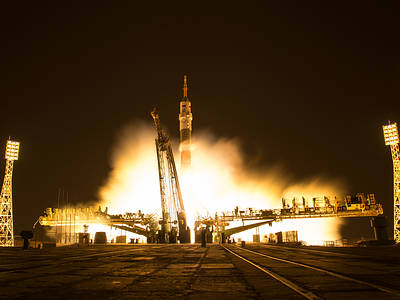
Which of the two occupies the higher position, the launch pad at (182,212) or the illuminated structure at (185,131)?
the illuminated structure at (185,131)

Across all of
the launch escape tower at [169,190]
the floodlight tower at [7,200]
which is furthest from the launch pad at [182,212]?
the floodlight tower at [7,200]

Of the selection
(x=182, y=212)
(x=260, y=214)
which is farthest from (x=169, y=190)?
(x=260, y=214)

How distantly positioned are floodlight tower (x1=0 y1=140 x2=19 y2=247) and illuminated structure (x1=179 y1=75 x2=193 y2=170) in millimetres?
69594

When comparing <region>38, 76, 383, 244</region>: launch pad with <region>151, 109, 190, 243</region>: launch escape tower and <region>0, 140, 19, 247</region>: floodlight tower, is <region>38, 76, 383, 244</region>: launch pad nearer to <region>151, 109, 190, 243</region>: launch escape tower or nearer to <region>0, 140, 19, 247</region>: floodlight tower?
<region>151, 109, 190, 243</region>: launch escape tower

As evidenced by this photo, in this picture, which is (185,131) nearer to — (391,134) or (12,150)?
(12,150)

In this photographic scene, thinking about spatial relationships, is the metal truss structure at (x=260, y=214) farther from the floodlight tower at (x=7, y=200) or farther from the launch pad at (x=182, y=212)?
the floodlight tower at (x=7, y=200)

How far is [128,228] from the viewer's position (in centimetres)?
15700

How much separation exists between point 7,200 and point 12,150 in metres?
13.2

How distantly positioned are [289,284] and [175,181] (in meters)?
A: 112

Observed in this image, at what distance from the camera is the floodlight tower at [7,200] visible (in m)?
84.2

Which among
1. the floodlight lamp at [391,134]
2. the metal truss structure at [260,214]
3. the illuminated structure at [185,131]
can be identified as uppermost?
the illuminated structure at [185,131]

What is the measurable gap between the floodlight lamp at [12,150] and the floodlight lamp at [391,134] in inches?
3805

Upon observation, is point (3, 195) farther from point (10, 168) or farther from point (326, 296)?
point (326, 296)

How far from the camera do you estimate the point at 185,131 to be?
482 ft
